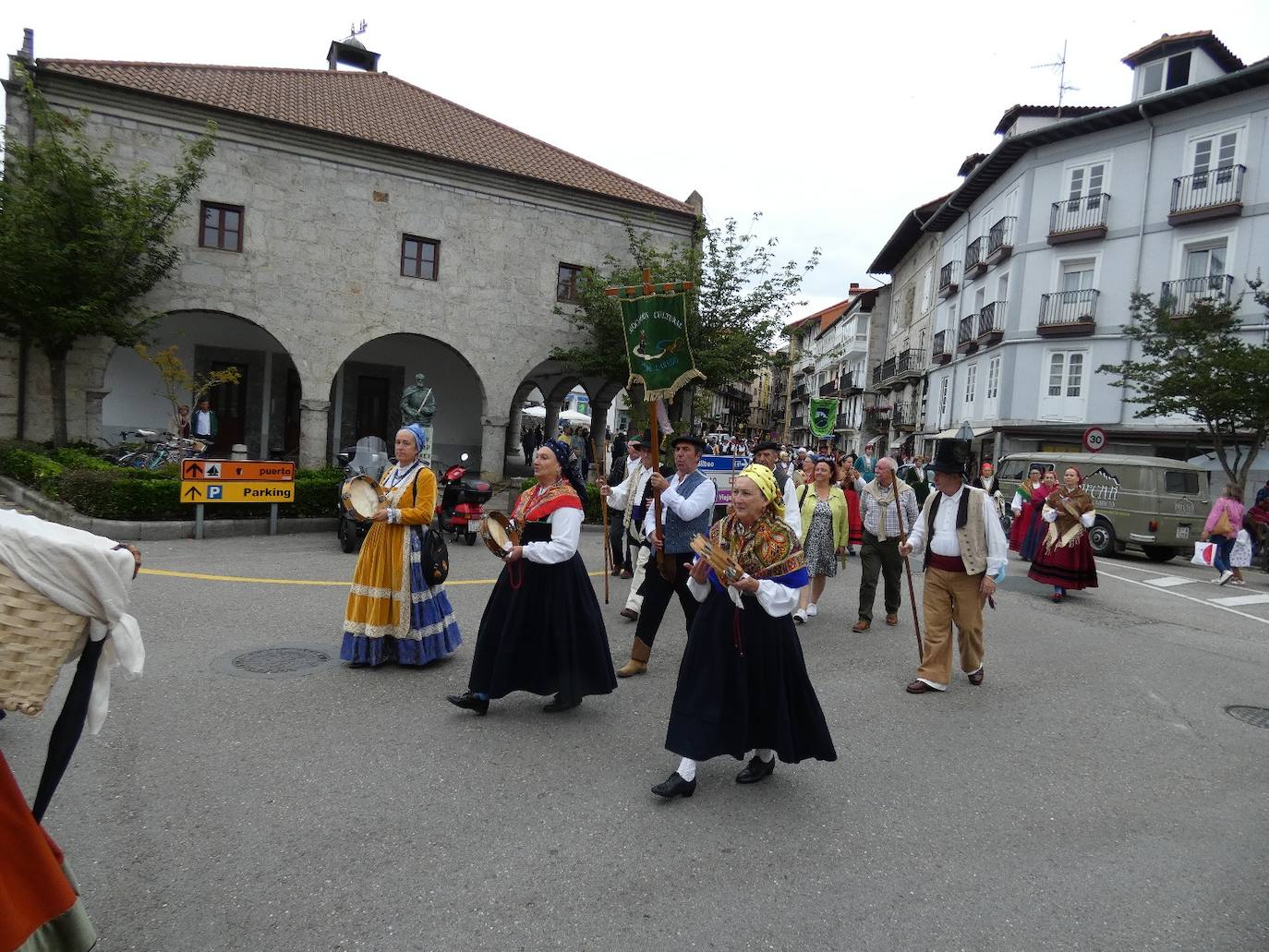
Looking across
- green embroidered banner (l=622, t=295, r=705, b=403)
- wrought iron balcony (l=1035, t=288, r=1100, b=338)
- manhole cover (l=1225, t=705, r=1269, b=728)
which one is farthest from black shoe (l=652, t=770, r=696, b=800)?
wrought iron balcony (l=1035, t=288, r=1100, b=338)

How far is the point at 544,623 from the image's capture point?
502cm

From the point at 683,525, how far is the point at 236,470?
26.2 ft

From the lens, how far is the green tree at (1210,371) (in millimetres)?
16969

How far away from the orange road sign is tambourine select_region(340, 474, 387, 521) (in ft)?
19.5

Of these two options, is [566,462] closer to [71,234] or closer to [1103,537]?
[71,234]

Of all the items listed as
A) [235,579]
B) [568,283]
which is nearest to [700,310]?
[568,283]

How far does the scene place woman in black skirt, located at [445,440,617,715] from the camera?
495 centimetres

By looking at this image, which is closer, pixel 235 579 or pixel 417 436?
pixel 417 436

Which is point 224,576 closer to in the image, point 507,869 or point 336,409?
point 507,869

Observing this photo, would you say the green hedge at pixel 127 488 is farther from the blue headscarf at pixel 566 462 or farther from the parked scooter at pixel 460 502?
the blue headscarf at pixel 566 462

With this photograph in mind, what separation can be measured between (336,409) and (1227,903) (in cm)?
2075

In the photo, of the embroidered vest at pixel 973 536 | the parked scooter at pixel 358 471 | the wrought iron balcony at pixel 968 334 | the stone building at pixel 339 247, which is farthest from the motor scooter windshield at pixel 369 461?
the wrought iron balcony at pixel 968 334

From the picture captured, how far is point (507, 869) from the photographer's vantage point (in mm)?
3318

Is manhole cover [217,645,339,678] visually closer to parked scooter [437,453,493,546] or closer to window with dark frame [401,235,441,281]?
parked scooter [437,453,493,546]
